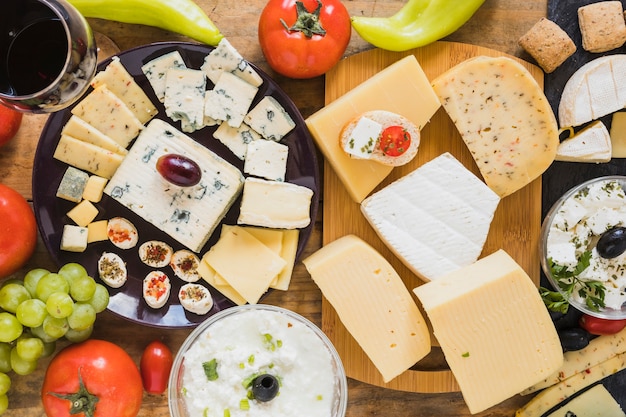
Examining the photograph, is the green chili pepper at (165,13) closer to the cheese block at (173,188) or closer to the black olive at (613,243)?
the cheese block at (173,188)

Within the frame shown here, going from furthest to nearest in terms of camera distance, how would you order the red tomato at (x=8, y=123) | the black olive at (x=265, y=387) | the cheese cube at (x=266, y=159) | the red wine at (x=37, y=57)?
the cheese cube at (x=266, y=159) → the red tomato at (x=8, y=123) → the black olive at (x=265, y=387) → the red wine at (x=37, y=57)

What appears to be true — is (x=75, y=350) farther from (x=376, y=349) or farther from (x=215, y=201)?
(x=376, y=349)

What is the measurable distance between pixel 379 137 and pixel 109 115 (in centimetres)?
85

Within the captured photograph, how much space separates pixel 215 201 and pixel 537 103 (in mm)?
1081

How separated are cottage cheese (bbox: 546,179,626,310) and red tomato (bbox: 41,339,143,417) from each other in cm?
140

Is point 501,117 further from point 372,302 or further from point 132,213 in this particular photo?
point 132,213

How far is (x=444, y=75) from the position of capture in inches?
84.0

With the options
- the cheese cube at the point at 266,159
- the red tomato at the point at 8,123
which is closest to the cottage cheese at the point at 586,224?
the cheese cube at the point at 266,159

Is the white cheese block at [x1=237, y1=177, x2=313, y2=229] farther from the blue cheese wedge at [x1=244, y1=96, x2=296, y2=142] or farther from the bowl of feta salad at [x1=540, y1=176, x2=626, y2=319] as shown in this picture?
the bowl of feta salad at [x1=540, y1=176, x2=626, y2=319]

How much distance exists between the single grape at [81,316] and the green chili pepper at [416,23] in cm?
118

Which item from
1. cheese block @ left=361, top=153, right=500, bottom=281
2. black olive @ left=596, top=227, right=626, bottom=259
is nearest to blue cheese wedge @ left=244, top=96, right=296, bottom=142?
cheese block @ left=361, top=153, right=500, bottom=281

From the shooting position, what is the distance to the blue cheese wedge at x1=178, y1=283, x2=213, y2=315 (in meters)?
2.09

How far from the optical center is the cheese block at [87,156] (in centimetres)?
204

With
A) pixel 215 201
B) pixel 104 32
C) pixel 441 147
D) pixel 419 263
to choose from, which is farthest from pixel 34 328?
pixel 441 147
